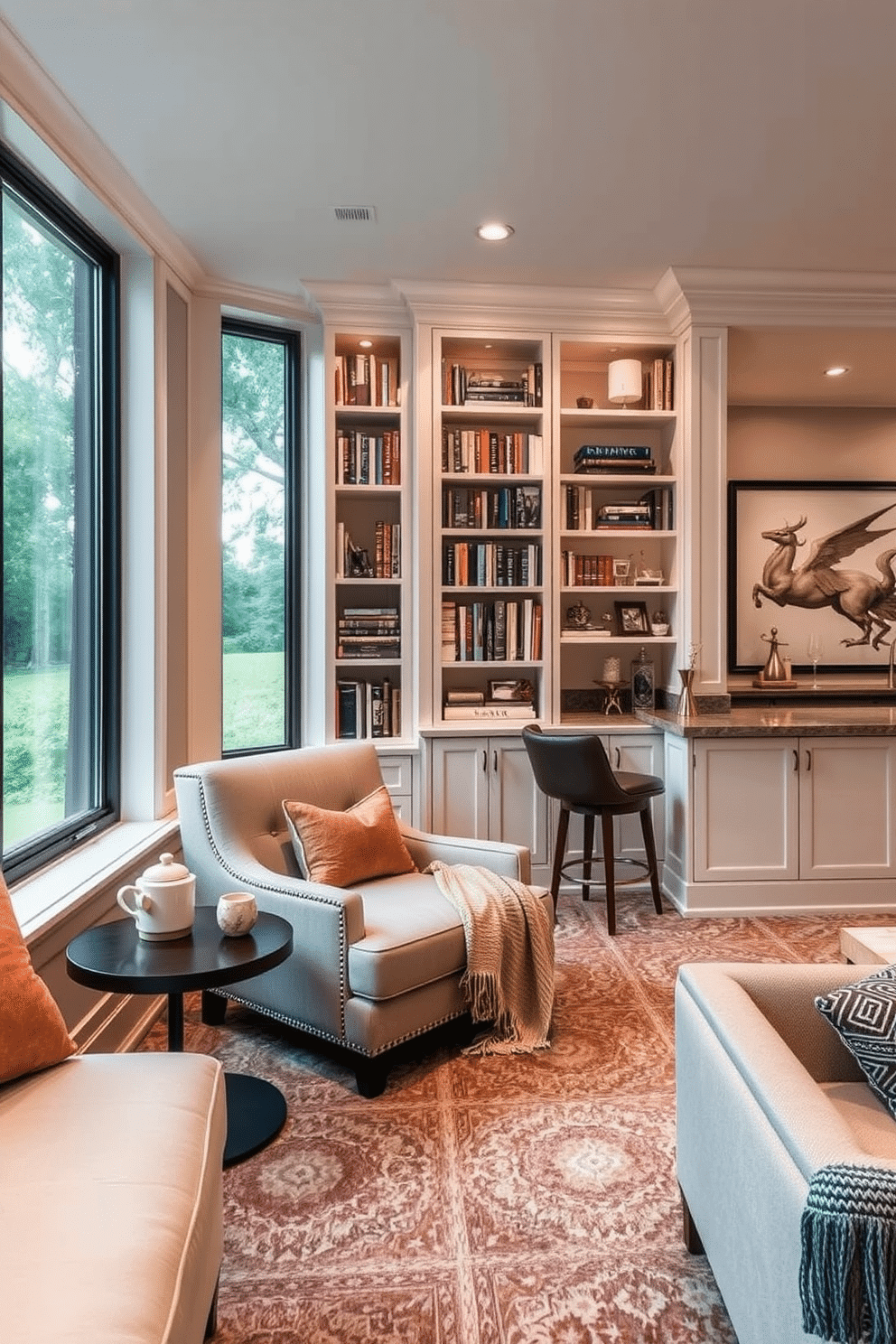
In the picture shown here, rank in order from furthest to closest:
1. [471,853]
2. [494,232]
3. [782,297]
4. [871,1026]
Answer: [782,297] < [494,232] < [471,853] < [871,1026]

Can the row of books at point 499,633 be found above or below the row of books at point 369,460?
below

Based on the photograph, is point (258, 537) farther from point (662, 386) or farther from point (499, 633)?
point (662, 386)

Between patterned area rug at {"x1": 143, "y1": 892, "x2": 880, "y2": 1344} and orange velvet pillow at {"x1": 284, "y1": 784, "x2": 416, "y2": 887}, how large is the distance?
0.54 m

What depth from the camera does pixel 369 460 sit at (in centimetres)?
422

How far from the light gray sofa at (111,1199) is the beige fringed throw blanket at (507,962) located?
1.12m

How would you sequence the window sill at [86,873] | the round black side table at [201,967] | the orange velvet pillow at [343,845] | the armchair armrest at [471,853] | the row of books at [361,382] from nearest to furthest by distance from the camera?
1. the round black side table at [201,967]
2. the window sill at [86,873]
3. the orange velvet pillow at [343,845]
4. the armchair armrest at [471,853]
5. the row of books at [361,382]

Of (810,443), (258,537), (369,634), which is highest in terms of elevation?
(810,443)

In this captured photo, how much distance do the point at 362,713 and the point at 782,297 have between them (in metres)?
2.73

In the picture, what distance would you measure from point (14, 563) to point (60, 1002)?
123 cm

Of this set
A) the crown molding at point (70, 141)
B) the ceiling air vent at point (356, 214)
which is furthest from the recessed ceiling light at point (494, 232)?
the crown molding at point (70, 141)

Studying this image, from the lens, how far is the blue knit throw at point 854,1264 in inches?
37.9

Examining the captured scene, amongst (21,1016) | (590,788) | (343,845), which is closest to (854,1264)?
(21,1016)

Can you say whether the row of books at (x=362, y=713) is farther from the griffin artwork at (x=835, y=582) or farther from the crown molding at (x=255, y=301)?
the griffin artwork at (x=835, y=582)

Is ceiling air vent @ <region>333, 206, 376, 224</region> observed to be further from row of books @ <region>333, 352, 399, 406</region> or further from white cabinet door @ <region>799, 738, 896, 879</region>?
white cabinet door @ <region>799, 738, 896, 879</region>
